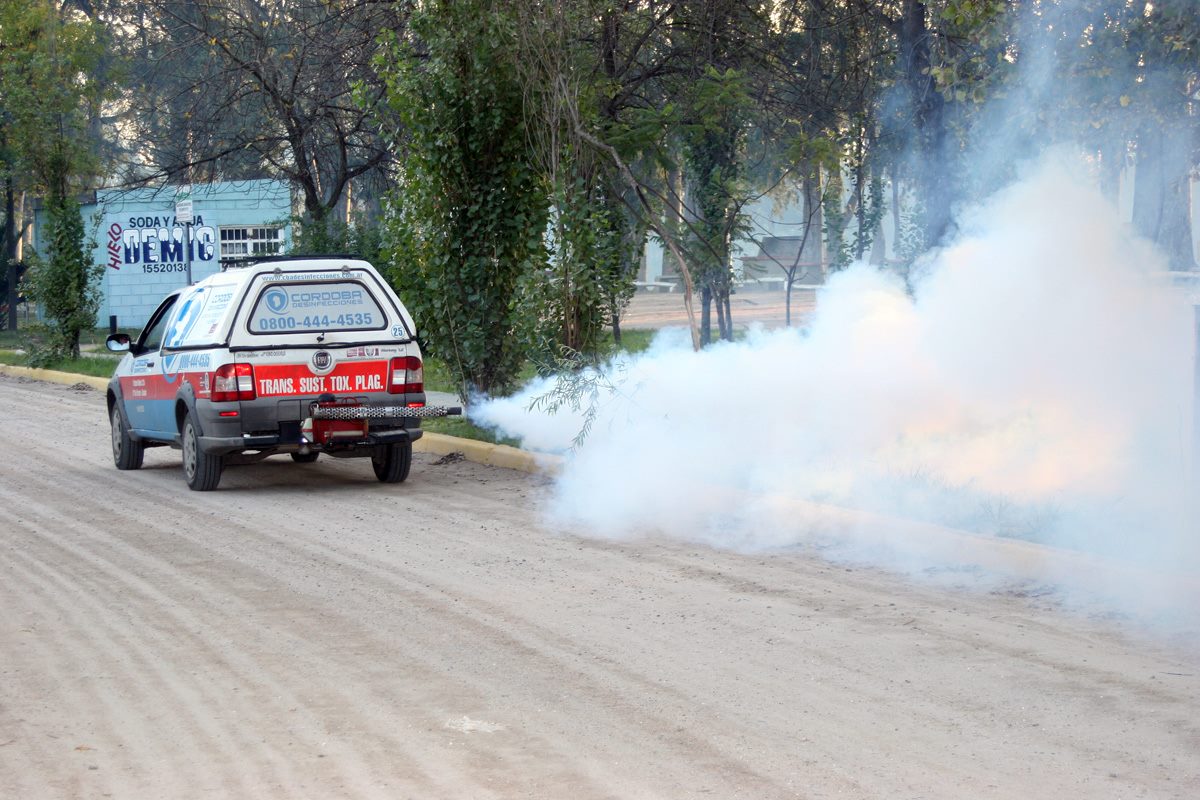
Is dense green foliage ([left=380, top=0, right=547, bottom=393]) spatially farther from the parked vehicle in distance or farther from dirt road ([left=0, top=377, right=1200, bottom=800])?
dirt road ([left=0, top=377, right=1200, bottom=800])

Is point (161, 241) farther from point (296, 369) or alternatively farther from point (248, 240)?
point (296, 369)

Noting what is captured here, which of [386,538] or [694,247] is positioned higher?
[694,247]

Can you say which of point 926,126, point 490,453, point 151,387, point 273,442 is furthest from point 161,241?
point 273,442

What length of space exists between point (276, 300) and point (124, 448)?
→ 303 centimetres

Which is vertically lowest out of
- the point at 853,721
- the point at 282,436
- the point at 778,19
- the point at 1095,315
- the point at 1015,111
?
the point at 853,721

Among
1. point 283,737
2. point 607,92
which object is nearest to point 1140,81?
point 607,92

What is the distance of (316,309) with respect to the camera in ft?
39.3

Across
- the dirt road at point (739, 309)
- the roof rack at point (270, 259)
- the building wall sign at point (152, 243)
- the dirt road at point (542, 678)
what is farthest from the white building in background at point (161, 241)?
the dirt road at point (542, 678)

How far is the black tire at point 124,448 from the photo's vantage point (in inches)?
544

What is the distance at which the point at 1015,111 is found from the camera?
41.6 ft

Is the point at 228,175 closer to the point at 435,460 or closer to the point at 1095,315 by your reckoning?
the point at 435,460

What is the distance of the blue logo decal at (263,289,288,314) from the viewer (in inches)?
468

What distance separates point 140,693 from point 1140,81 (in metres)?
9.96

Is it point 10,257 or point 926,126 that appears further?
point 10,257
